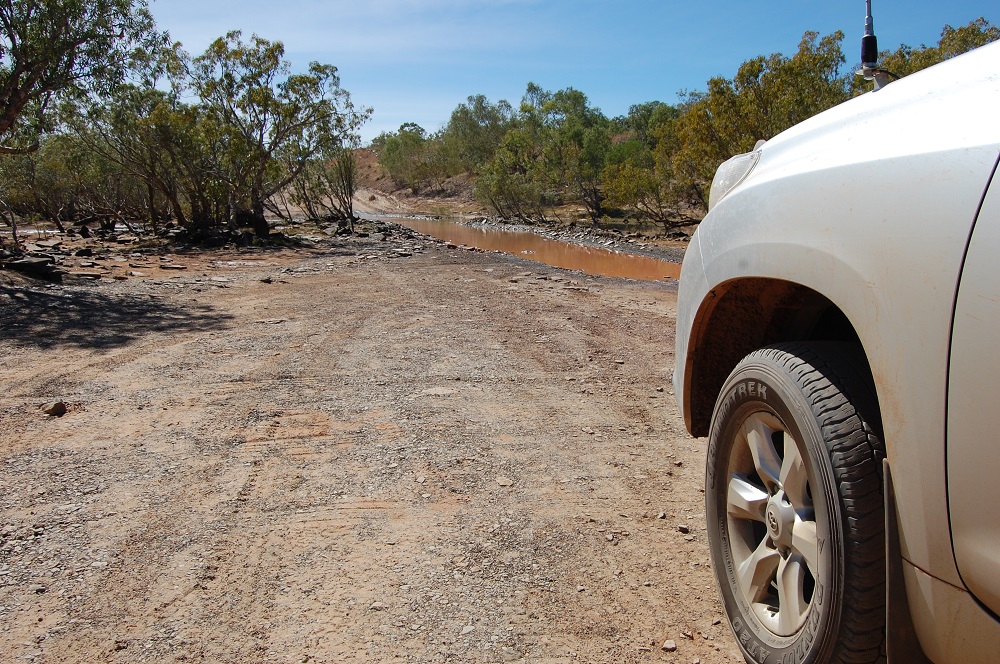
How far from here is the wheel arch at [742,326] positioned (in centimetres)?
244

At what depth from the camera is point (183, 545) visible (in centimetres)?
316

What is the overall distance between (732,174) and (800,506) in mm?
1304

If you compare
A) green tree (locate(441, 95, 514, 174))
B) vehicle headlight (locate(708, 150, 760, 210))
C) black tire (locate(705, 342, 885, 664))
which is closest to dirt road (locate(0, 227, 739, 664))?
black tire (locate(705, 342, 885, 664))

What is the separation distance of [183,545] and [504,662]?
5.29 ft

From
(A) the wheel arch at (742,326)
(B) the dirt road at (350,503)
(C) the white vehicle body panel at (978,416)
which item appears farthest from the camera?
(B) the dirt road at (350,503)

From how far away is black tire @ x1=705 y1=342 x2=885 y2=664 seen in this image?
5.65 ft

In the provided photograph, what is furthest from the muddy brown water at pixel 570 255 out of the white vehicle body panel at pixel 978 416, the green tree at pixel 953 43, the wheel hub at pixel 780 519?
the white vehicle body panel at pixel 978 416

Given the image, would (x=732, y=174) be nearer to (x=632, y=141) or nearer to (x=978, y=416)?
(x=978, y=416)

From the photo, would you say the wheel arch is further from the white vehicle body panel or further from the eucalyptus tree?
the eucalyptus tree

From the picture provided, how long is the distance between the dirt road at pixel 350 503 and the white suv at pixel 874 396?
67 centimetres

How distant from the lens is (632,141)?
4478 centimetres

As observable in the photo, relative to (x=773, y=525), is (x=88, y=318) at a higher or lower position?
lower

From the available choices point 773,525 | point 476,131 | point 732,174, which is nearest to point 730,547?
point 773,525

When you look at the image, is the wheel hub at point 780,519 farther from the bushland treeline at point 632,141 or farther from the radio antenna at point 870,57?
the bushland treeline at point 632,141
